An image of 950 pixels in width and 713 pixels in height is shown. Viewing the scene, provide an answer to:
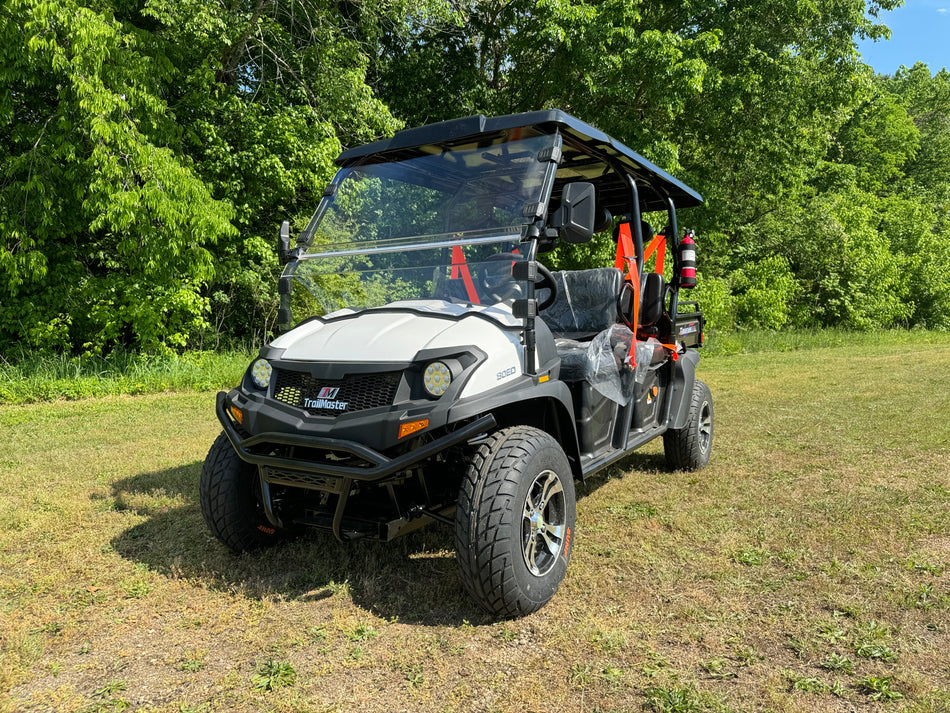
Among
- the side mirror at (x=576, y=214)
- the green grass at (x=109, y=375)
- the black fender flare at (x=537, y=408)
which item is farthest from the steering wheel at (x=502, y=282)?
the green grass at (x=109, y=375)

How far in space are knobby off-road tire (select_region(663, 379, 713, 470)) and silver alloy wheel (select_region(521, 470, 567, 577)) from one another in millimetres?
2238

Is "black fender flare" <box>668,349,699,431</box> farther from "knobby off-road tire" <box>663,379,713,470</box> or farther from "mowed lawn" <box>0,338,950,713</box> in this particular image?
"mowed lawn" <box>0,338,950,713</box>

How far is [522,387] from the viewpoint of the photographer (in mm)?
3246

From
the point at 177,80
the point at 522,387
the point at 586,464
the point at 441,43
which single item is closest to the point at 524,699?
the point at 522,387

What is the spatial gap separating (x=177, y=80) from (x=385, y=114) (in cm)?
334

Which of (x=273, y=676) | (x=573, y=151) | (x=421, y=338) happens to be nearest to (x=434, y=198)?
(x=573, y=151)

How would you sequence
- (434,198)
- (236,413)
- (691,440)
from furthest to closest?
(691,440) → (434,198) → (236,413)

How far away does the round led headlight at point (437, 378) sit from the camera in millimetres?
3045

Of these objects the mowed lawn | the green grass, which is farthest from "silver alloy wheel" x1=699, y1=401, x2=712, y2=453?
the green grass

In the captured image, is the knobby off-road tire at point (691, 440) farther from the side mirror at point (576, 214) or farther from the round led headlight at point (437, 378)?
the round led headlight at point (437, 378)

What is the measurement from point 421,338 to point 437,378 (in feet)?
0.88

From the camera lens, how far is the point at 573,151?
4176 mm

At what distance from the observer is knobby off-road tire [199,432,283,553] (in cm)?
367

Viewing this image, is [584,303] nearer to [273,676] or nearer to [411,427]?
[411,427]
